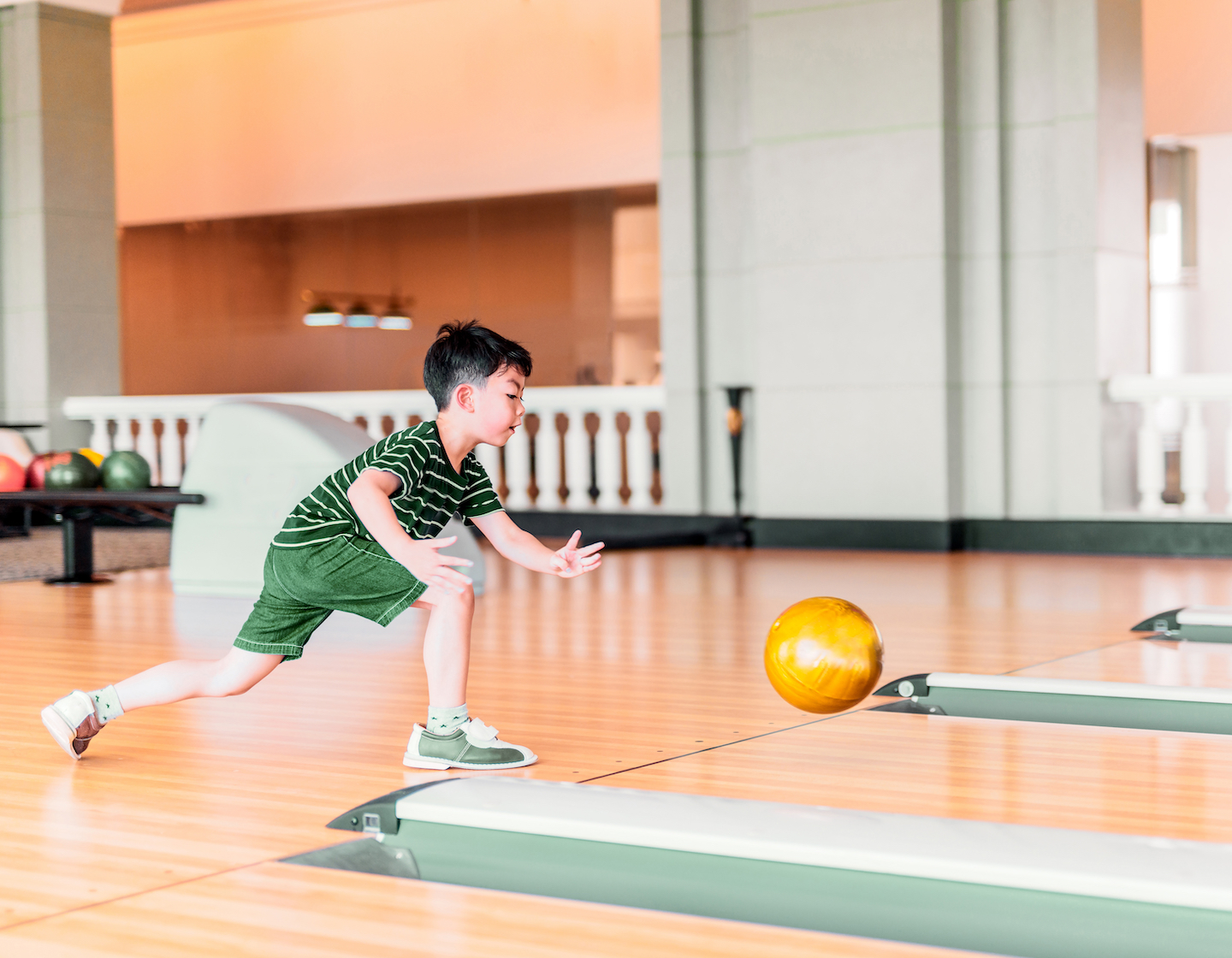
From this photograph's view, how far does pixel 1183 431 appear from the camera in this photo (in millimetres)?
8766

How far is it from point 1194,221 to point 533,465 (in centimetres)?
564

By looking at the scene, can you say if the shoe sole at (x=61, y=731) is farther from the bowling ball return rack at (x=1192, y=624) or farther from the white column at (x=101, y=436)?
the white column at (x=101, y=436)

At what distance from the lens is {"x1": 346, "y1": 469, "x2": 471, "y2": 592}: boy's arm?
9.59 ft

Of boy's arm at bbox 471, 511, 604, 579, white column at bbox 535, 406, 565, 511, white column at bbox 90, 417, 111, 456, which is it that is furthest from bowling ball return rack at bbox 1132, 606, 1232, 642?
white column at bbox 90, 417, 111, 456

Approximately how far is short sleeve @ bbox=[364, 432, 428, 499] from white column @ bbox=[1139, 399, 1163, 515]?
6.53m

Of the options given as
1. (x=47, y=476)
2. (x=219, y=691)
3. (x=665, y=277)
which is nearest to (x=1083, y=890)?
(x=219, y=691)

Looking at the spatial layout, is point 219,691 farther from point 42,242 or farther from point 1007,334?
point 42,242

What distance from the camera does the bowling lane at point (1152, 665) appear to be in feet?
14.4

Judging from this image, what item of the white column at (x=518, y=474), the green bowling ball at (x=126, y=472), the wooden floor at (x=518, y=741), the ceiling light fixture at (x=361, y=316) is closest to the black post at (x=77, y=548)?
the green bowling ball at (x=126, y=472)

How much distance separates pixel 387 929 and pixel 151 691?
4.67ft

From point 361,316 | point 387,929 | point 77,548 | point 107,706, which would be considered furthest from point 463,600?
point 361,316

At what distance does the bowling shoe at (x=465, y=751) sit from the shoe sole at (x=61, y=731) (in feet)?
2.40

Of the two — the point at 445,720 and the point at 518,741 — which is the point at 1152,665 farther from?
the point at 445,720

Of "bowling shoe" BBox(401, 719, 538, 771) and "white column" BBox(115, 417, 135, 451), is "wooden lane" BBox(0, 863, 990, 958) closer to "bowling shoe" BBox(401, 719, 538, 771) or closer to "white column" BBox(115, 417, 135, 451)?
"bowling shoe" BBox(401, 719, 538, 771)
